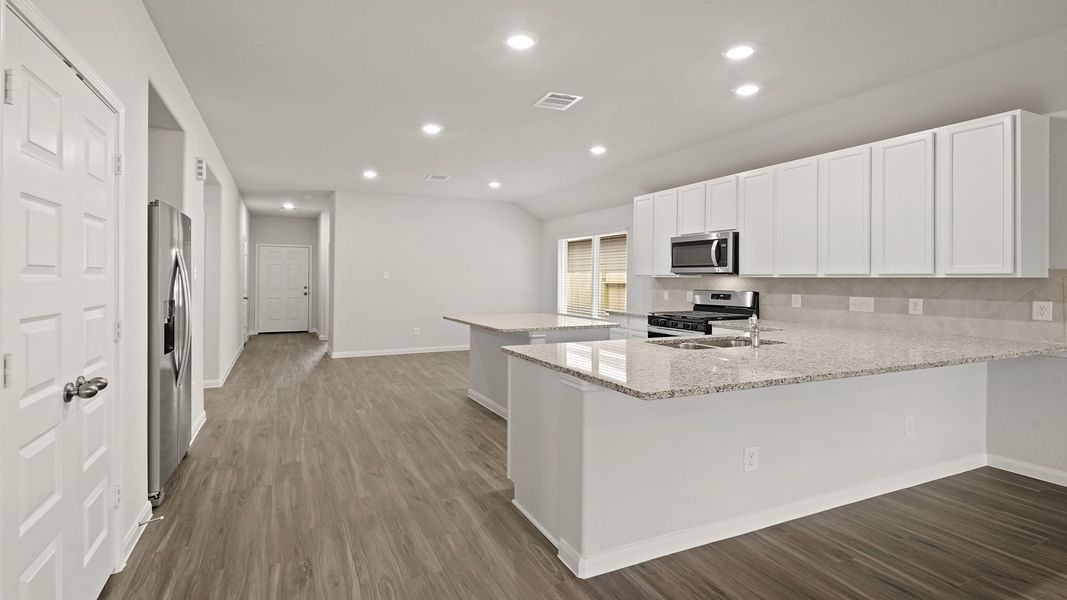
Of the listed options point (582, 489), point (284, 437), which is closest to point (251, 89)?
point (284, 437)

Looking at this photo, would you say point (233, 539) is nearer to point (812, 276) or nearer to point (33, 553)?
point (33, 553)

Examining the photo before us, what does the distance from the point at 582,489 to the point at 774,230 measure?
3139mm

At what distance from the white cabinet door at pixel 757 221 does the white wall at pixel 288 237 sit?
9317 mm

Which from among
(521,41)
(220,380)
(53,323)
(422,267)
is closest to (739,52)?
(521,41)

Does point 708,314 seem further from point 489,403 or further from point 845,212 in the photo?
point 489,403

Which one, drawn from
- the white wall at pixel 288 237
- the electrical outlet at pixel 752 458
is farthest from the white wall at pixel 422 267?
the electrical outlet at pixel 752 458

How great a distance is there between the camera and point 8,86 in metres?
1.35

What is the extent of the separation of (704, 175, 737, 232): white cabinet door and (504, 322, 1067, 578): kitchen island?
182 cm

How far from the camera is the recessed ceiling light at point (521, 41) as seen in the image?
2.92 metres

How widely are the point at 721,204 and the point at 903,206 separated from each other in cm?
163

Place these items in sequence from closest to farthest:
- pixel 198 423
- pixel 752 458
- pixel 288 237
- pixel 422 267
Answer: pixel 752 458
pixel 198 423
pixel 422 267
pixel 288 237

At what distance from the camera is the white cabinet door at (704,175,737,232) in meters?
4.84

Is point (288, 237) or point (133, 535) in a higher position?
point (288, 237)

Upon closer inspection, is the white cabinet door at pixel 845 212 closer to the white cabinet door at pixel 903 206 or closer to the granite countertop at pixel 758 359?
the white cabinet door at pixel 903 206
